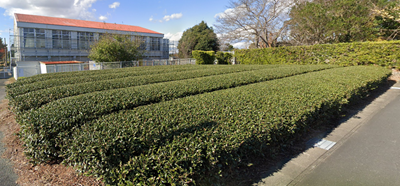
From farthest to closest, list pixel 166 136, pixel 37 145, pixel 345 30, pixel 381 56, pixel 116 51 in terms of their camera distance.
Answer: pixel 116 51 → pixel 345 30 → pixel 381 56 → pixel 37 145 → pixel 166 136

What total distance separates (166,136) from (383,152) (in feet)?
12.9

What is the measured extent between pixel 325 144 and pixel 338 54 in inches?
552

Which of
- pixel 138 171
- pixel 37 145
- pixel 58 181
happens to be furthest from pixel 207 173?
pixel 37 145

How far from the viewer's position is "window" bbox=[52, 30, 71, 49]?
31.9 m

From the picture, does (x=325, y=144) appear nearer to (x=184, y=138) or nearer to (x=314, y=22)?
(x=184, y=138)

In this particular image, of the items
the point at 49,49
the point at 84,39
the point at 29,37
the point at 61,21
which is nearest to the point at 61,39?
the point at 49,49

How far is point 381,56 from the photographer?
1315 centimetres

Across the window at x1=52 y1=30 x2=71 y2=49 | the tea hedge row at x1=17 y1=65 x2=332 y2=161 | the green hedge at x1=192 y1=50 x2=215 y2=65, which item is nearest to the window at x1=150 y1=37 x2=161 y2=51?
the window at x1=52 y1=30 x2=71 y2=49

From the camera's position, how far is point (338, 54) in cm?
1533

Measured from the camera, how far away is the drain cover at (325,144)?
13.3ft

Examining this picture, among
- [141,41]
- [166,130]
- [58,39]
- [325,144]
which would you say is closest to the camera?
[166,130]

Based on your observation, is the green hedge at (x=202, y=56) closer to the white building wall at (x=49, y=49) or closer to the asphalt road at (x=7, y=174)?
the white building wall at (x=49, y=49)

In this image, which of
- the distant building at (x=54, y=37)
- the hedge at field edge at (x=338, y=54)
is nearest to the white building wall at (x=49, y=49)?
the distant building at (x=54, y=37)

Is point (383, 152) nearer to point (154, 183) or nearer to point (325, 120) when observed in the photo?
point (325, 120)
